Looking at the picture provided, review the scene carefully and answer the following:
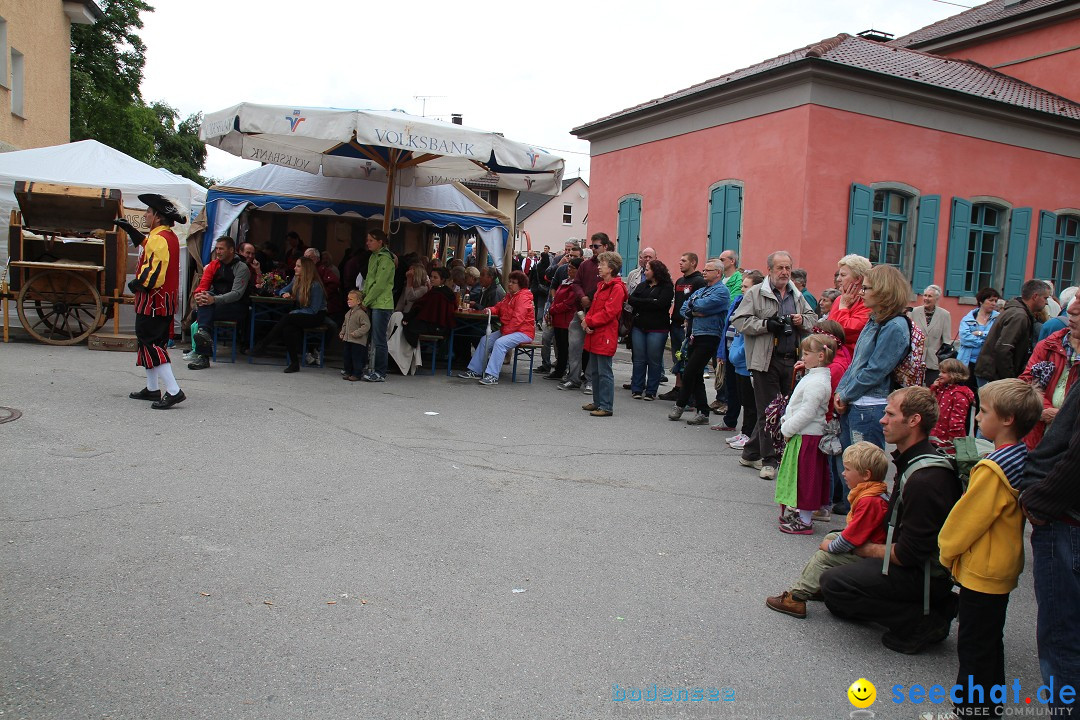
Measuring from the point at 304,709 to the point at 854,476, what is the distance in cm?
287

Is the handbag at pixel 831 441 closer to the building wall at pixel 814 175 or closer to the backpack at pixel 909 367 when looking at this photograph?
the backpack at pixel 909 367

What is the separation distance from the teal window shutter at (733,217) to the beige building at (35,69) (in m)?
15.2

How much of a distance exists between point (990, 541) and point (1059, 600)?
12.3 inches

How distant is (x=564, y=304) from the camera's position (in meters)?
11.6

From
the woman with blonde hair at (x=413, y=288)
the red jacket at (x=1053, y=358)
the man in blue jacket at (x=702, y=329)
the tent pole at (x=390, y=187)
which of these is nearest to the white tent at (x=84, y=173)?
the tent pole at (x=390, y=187)

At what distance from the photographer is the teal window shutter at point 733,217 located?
16094 mm

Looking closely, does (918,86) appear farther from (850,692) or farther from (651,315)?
(850,692)

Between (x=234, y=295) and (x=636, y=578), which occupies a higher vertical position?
(x=234, y=295)

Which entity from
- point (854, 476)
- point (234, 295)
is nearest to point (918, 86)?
point (234, 295)

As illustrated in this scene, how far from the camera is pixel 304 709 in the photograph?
306cm

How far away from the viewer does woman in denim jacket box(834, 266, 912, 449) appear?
17.8ft

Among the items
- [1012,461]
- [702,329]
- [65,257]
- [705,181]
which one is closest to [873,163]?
[705,181]

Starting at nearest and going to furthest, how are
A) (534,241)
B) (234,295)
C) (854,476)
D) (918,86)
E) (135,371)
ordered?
(854,476), (135,371), (234,295), (918,86), (534,241)

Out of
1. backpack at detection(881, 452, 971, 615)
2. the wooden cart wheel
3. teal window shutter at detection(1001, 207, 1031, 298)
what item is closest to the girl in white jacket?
backpack at detection(881, 452, 971, 615)
